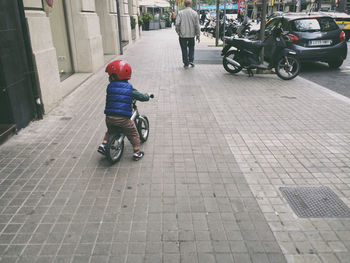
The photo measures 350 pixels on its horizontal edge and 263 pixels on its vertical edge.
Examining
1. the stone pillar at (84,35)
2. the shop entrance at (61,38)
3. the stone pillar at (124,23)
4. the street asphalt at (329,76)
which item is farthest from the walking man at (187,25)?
the stone pillar at (124,23)

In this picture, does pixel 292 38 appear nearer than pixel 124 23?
Yes

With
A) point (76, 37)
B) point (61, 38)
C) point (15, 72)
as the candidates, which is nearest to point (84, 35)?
point (76, 37)

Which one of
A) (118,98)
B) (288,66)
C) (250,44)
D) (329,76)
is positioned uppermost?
Result: (250,44)

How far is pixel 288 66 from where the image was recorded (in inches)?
362

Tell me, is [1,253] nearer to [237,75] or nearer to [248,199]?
[248,199]

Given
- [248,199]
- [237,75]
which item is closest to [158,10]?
[237,75]

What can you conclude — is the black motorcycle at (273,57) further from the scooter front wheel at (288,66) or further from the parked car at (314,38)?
the parked car at (314,38)

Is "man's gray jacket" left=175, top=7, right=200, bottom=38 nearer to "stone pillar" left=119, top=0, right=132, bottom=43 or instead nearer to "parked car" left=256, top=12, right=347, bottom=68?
"parked car" left=256, top=12, right=347, bottom=68

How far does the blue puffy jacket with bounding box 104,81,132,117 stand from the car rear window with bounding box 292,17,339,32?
8.06 meters

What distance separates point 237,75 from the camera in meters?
9.99

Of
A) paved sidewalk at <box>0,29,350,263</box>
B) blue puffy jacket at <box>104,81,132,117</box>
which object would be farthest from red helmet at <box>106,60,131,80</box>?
paved sidewalk at <box>0,29,350,263</box>

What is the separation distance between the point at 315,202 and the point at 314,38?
8065mm

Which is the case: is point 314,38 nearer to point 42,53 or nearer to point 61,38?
point 61,38

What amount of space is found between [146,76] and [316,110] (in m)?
4.99
